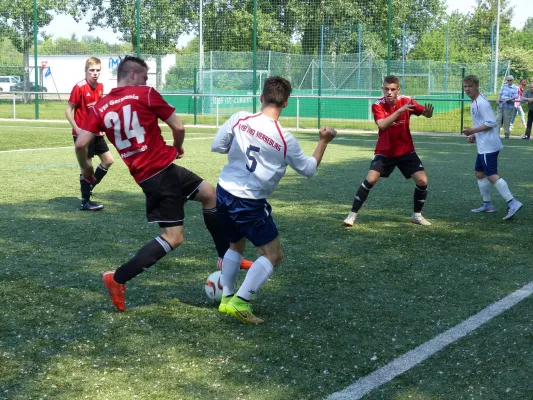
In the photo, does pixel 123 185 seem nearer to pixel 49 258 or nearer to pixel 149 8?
pixel 49 258

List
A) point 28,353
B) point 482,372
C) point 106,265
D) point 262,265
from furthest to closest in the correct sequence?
point 106,265 < point 262,265 < point 28,353 < point 482,372

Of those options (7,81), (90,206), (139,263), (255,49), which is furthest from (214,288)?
(7,81)

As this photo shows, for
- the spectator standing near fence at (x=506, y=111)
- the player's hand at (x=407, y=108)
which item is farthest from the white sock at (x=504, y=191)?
the spectator standing near fence at (x=506, y=111)

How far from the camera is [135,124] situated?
17.1ft

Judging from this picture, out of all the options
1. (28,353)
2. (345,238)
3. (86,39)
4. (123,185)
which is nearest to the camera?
(28,353)

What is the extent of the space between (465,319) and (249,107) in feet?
84.5

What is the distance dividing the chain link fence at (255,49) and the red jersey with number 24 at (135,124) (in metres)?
22.3

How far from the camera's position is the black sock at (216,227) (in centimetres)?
572

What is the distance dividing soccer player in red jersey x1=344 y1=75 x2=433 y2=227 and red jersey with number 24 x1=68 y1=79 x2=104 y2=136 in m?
3.56

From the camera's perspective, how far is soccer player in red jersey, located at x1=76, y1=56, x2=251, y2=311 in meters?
5.21

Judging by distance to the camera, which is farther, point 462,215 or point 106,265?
point 462,215

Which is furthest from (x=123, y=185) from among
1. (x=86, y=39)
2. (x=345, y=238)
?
(x=86, y=39)

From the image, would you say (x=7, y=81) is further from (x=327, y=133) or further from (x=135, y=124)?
(x=327, y=133)

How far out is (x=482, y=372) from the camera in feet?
13.5
